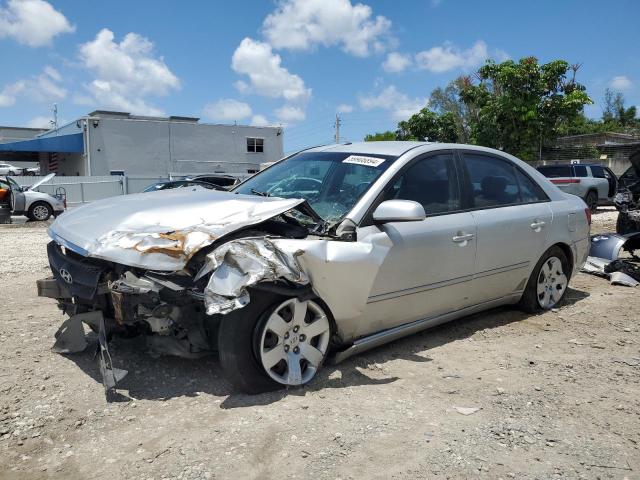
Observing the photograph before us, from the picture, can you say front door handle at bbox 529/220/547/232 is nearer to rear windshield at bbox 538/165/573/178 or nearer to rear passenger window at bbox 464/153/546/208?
rear passenger window at bbox 464/153/546/208

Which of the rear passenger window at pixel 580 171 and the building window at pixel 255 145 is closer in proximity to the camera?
the rear passenger window at pixel 580 171

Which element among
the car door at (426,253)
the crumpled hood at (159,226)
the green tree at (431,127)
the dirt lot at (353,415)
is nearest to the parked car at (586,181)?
the dirt lot at (353,415)

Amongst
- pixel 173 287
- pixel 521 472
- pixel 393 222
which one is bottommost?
pixel 521 472

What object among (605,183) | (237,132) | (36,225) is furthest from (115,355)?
(237,132)

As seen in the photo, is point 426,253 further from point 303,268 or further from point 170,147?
point 170,147

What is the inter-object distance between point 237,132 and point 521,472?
126 feet

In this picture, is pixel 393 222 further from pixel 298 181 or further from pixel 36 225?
pixel 36 225

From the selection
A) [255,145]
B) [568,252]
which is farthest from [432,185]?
[255,145]

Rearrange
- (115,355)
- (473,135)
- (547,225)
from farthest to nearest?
(473,135)
(547,225)
(115,355)

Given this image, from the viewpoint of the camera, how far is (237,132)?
39.5 metres

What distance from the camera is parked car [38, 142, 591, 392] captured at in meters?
3.22

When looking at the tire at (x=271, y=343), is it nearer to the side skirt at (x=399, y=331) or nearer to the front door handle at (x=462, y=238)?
the side skirt at (x=399, y=331)

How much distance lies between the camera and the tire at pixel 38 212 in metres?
17.6

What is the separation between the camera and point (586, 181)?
18188mm
